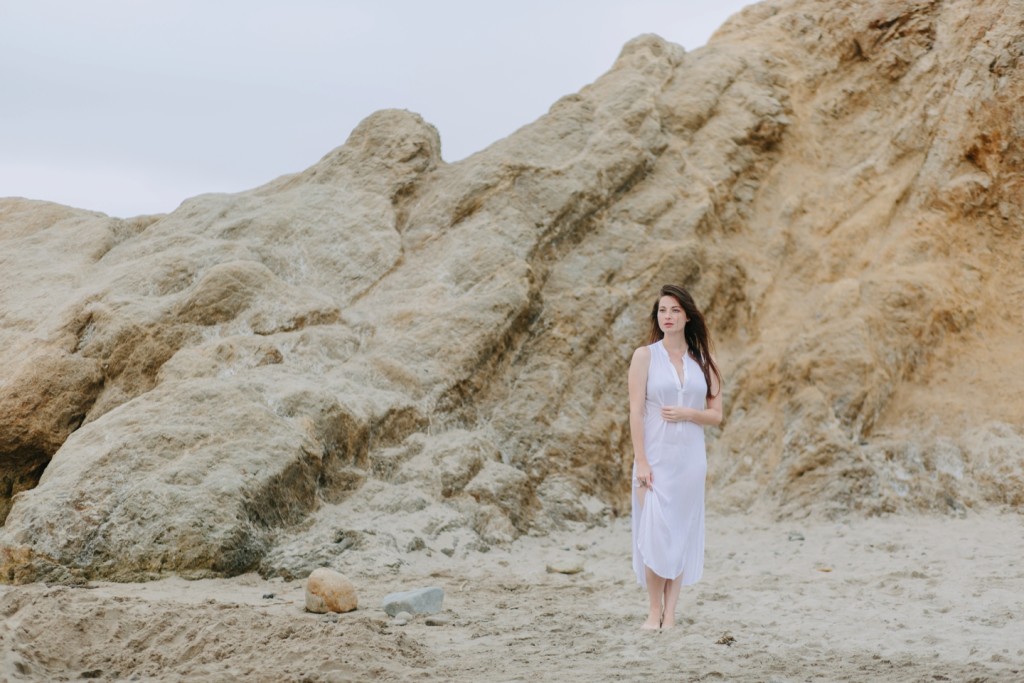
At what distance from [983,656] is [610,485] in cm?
568

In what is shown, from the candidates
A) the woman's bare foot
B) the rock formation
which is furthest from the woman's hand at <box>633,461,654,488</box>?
the rock formation

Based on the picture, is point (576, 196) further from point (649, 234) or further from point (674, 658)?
point (674, 658)

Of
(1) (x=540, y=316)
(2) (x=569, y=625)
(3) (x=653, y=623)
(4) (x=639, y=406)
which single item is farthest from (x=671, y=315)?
(1) (x=540, y=316)

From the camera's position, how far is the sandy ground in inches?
216

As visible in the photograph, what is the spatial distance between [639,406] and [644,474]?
0.43m

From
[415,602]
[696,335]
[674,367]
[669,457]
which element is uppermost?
[696,335]

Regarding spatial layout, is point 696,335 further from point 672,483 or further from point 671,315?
point 672,483

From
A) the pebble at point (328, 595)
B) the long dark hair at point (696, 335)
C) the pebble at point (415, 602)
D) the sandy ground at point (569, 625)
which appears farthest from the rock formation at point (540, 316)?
the long dark hair at point (696, 335)

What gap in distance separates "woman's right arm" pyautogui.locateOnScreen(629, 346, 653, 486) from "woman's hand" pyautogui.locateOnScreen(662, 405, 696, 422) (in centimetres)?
15

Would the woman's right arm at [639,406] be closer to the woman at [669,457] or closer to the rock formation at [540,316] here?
the woman at [669,457]

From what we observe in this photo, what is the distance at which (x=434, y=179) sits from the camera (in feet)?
Answer: 43.2

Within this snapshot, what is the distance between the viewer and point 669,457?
6680 mm

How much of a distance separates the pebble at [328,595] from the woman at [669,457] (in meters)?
1.93

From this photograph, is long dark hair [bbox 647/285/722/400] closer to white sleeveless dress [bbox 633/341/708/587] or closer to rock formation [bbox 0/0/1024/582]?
white sleeveless dress [bbox 633/341/708/587]
